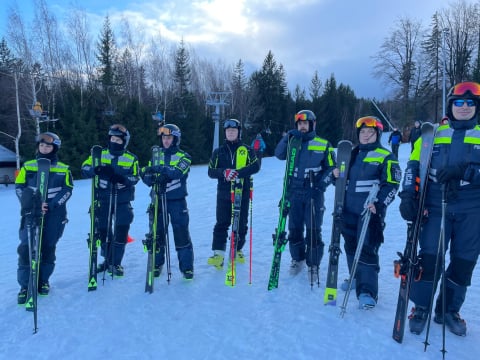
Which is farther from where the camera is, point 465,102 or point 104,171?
point 104,171

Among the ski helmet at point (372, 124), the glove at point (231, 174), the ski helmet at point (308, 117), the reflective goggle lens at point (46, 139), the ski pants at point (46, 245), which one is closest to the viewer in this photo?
the ski helmet at point (372, 124)

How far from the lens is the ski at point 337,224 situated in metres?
3.79

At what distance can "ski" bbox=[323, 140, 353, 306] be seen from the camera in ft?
12.5

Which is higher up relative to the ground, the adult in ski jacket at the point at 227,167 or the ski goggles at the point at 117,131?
the ski goggles at the point at 117,131

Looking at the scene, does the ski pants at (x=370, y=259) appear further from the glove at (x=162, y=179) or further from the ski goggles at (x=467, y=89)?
the glove at (x=162, y=179)

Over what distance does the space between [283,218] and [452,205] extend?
1.92m

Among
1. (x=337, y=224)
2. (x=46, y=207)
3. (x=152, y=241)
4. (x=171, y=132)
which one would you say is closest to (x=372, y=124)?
(x=337, y=224)

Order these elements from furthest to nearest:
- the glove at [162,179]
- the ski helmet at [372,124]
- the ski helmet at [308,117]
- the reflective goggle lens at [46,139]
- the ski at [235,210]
A: the ski at [235,210]
the ski helmet at [308,117]
the glove at [162,179]
the reflective goggle lens at [46,139]
the ski helmet at [372,124]

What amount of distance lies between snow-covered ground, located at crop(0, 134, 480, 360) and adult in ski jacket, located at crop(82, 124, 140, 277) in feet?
1.33

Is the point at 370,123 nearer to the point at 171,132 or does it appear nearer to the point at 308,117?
the point at 308,117

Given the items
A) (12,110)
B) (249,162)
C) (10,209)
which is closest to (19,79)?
(12,110)

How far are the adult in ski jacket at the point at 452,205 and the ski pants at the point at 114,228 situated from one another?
3.46m

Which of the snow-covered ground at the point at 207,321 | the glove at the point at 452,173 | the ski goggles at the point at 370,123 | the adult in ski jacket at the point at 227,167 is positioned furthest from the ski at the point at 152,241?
the glove at the point at 452,173

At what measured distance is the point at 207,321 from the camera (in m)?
3.50
